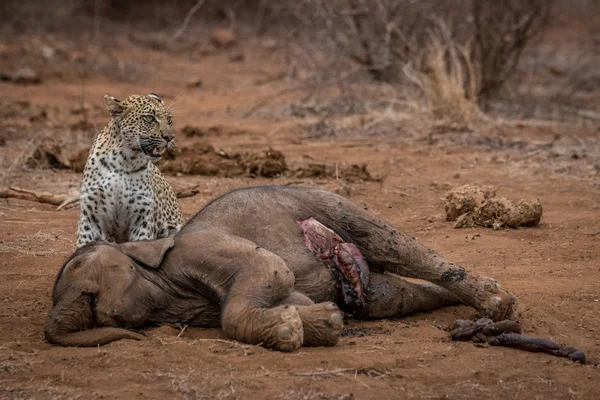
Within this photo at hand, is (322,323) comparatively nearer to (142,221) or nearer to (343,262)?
(343,262)

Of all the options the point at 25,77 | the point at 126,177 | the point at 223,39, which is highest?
the point at 223,39

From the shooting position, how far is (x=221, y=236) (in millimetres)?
5109

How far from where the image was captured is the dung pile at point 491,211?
7.92m

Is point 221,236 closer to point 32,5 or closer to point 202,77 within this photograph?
point 202,77

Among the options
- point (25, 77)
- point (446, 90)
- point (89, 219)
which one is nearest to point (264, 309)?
point (89, 219)

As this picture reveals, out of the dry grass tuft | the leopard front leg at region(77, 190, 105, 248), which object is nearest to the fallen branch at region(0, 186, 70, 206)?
the leopard front leg at region(77, 190, 105, 248)

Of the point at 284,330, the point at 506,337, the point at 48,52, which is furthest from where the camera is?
the point at 48,52

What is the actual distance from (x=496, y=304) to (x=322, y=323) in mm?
1148

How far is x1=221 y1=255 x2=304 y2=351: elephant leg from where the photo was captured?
4.62 m

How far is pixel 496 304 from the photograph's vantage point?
535cm

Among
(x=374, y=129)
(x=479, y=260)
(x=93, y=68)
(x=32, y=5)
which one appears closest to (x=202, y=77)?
(x=93, y=68)

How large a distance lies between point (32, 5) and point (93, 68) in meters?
4.16

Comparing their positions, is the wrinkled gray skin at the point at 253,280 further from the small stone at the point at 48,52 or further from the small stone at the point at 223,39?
the small stone at the point at 223,39

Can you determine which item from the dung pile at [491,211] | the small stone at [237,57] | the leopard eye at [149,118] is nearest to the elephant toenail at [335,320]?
the leopard eye at [149,118]
